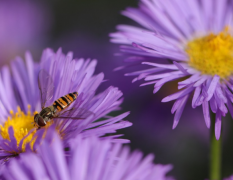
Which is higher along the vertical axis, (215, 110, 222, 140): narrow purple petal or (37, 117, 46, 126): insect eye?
(215, 110, 222, 140): narrow purple petal

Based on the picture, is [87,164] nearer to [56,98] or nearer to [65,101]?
[65,101]

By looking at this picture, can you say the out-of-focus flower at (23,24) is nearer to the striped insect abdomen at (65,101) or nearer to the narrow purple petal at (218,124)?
the striped insect abdomen at (65,101)

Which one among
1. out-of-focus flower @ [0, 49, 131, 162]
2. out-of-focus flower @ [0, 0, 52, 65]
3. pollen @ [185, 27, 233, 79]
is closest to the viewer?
out-of-focus flower @ [0, 49, 131, 162]

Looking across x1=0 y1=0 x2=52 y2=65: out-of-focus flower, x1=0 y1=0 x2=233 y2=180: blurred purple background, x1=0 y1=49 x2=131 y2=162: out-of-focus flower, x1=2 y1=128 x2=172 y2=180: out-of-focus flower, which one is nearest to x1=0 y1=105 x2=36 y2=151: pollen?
x1=0 y1=49 x2=131 y2=162: out-of-focus flower

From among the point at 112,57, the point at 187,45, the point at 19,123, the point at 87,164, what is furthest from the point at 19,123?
the point at 112,57

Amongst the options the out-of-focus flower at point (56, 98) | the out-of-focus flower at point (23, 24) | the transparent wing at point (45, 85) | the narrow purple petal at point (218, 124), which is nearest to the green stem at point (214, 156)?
the narrow purple petal at point (218, 124)

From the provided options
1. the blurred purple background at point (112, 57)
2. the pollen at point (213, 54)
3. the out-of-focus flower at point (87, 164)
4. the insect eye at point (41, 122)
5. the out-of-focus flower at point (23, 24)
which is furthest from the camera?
the out-of-focus flower at point (23, 24)

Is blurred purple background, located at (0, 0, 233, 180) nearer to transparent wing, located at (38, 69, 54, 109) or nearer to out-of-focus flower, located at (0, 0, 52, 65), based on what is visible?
out-of-focus flower, located at (0, 0, 52, 65)

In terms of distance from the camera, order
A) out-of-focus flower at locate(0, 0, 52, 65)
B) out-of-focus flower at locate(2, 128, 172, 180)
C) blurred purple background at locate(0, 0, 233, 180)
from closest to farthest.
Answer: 1. out-of-focus flower at locate(2, 128, 172, 180)
2. blurred purple background at locate(0, 0, 233, 180)
3. out-of-focus flower at locate(0, 0, 52, 65)

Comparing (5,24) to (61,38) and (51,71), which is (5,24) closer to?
(61,38)
